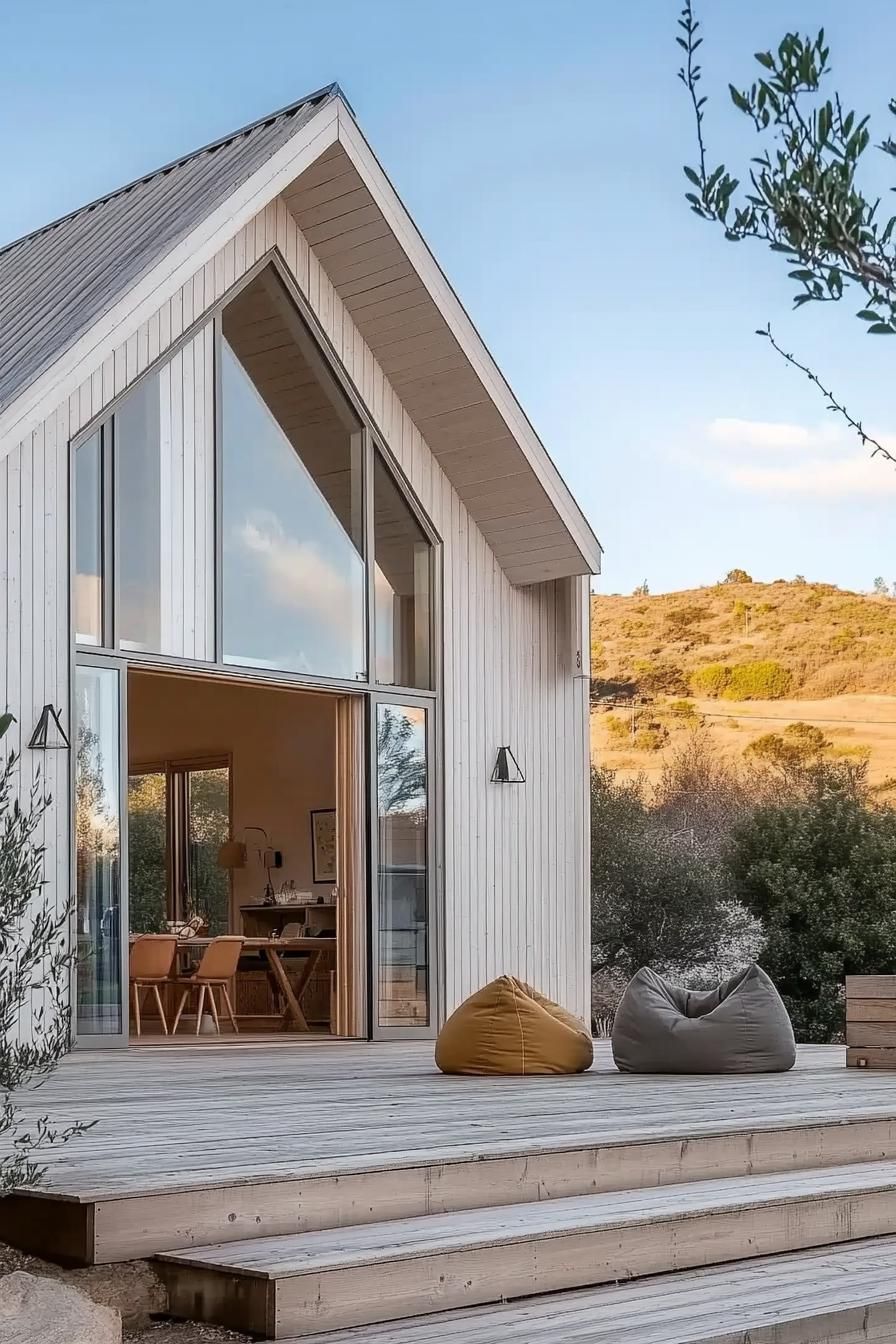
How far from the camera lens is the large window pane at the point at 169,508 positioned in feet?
31.6

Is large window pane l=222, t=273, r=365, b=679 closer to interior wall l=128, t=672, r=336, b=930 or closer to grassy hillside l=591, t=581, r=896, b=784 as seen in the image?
interior wall l=128, t=672, r=336, b=930

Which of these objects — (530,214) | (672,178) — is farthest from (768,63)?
(530,214)

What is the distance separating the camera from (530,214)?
1340 inches

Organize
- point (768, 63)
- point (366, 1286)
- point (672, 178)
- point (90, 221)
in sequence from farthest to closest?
point (90, 221) < point (366, 1286) < point (672, 178) < point (768, 63)

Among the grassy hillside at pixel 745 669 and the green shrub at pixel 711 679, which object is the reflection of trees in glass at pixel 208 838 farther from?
the green shrub at pixel 711 679

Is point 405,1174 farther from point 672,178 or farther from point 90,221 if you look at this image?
point 90,221

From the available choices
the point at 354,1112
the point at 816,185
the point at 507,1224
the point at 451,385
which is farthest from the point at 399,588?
the point at 816,185

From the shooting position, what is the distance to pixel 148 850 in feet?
57.0

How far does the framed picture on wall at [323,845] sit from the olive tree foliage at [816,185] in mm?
12305

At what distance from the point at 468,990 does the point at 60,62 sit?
62.5 ft

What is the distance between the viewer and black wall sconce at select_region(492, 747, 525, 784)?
38.9 ft

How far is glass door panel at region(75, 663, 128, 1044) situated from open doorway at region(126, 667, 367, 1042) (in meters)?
3.10

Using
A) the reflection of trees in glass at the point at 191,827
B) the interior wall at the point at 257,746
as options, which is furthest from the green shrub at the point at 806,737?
the interior wall at the point at 257,746

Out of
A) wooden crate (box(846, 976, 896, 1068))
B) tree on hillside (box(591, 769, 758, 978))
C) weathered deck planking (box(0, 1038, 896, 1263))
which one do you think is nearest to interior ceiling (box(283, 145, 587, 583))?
wooden crate (box(846, 976, 896, 1068))
